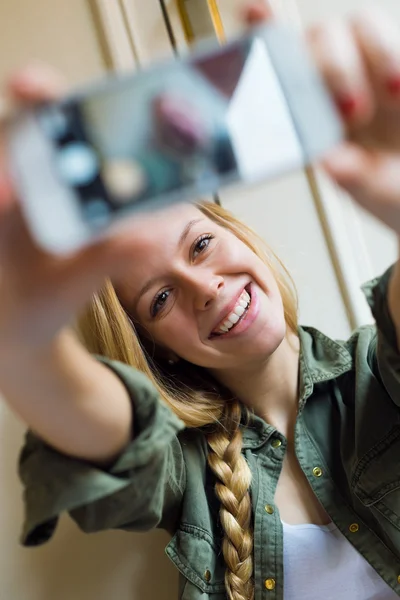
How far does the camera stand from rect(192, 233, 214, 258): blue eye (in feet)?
2.03

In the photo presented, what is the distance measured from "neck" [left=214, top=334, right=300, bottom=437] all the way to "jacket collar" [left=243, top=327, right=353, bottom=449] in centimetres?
1

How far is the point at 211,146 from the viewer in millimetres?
343

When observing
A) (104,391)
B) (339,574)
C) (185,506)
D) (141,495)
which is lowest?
(339,574)

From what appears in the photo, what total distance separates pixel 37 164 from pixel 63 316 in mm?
90

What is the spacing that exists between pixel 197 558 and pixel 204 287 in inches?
11.8

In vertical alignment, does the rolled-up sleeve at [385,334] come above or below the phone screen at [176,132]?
below

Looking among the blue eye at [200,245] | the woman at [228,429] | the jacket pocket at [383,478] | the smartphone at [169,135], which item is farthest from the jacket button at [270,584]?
the smartphone at [169,135]

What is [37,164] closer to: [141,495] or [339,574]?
[141,495]

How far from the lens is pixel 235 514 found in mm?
631

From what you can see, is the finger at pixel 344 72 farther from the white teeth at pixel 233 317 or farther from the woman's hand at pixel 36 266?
the white teeth at pixel 233 317

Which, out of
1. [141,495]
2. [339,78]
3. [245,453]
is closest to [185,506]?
[245,453]

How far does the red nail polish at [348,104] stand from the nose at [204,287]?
0.27m

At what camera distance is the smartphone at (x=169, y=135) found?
0.32 metres

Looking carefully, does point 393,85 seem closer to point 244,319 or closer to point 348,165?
point 348,165
